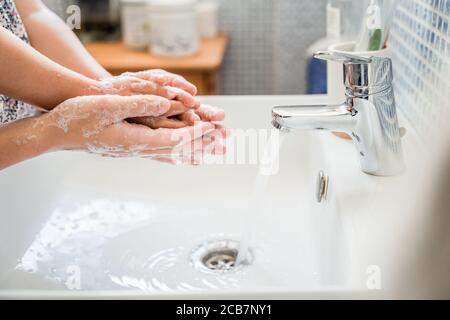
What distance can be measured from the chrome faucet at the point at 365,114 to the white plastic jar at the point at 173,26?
0.84 m

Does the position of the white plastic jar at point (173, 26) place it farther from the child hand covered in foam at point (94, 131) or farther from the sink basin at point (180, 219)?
the child hand covered in foam at point (94, 131)

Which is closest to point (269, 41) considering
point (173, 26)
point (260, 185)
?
point (173, 26)

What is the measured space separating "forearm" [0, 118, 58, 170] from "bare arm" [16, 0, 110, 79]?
15cm

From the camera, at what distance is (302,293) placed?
0.40 m

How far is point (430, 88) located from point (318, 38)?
90cm

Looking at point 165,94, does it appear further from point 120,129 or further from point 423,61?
point 423,61

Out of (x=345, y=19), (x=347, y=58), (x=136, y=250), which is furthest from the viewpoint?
(x=345, y=19)

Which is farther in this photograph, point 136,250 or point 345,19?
point 345,19

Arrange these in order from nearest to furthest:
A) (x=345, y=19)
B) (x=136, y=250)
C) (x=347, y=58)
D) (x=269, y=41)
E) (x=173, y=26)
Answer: (x=347, y=58) < (x=136, y=250) < (x=345, y=19) < (x=173, y=26) < (x=269, y=41)

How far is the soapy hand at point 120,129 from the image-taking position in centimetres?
52

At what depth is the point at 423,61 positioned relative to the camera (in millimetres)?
591

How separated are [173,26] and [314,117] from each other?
872 millimetres

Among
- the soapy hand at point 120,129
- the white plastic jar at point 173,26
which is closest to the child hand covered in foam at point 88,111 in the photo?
the soapy hand at point 120,129
